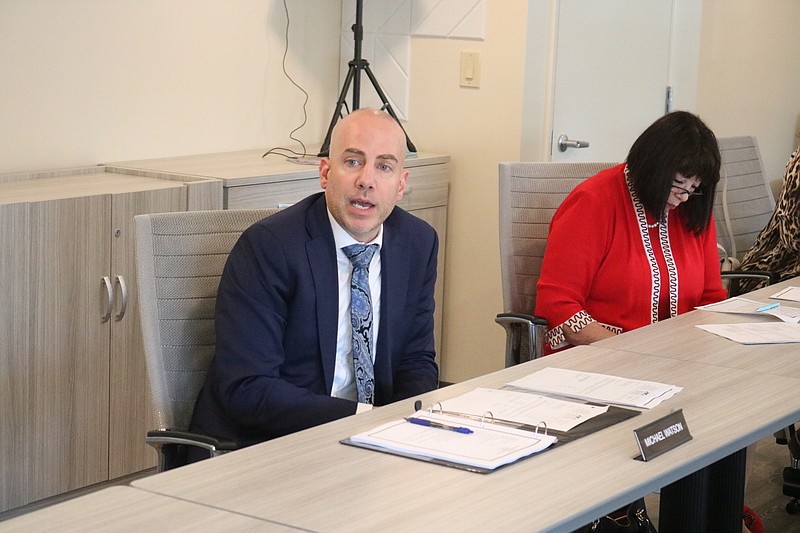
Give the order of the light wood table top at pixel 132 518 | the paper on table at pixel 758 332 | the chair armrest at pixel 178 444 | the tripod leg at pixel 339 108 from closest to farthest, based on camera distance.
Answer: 1. the light wood table top at pixel 132 518
2. the chair armrest at pixel 178 444
3. the paper on table at pixel 758 332
4. the tripod leg at pixel 339 108

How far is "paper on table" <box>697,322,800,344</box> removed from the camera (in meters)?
2.67

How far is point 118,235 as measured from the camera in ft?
11.0

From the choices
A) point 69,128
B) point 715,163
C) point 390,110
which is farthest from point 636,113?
point 69,128

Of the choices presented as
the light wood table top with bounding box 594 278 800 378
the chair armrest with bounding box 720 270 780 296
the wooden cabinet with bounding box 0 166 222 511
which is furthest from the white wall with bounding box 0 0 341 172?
the light wood table top with bounding box 594 278 800 378

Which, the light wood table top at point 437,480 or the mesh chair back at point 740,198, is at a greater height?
the mesh chair back at point 740,198

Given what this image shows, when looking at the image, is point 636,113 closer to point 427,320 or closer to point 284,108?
point 284,108

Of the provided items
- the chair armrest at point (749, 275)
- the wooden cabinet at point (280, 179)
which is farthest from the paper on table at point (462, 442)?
the chair armrest at point (749, 275)

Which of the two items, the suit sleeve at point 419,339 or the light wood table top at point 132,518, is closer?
the light wood table top at point 132,518

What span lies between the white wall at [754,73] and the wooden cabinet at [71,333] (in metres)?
3.15

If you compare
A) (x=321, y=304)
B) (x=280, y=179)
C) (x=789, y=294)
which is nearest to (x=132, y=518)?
(x=321, y=304)

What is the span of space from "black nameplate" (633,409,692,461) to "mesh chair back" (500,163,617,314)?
1409mm

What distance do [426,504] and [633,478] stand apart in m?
0.34

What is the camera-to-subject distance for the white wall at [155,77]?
142 inches

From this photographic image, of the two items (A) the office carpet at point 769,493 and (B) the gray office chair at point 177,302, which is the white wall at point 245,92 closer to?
(A) the office carpet at point 769,493
